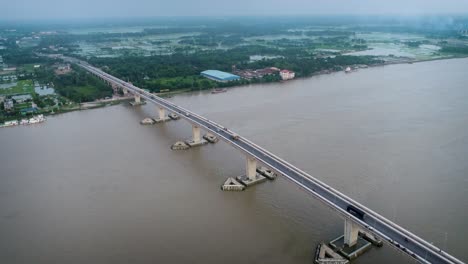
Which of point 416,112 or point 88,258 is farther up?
point 416,112

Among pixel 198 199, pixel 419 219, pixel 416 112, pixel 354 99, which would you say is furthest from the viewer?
pixel 354 99

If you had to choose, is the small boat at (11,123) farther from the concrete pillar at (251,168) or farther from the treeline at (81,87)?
the concrete pillar at (251,168)

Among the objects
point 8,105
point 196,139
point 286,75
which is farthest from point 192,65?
point 196,139

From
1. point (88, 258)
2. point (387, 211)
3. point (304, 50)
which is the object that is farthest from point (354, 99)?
point (304, 50)

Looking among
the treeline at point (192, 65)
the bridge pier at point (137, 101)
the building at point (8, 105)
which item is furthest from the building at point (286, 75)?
the building at point (8, 105)

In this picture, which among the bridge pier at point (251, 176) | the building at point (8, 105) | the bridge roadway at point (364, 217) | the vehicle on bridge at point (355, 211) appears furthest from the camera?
the building at point (8, 105)

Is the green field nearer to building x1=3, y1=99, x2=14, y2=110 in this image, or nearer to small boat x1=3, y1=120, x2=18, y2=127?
building x1=3, y1=99, x2=14, y2=110

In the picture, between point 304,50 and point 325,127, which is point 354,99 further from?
point 304,50

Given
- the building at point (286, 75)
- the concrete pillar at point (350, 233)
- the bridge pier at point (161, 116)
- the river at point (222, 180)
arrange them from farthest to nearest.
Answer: the building at point (286, 75), the bridge pier at point (161, 116), the river at point (222, 180), the concrete pillar at point (350, 233)
